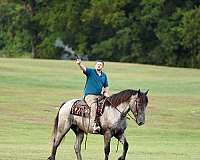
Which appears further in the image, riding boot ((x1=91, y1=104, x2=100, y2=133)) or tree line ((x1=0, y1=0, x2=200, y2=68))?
tree line ((x1=0, y1=0, x2=200, y2=68))

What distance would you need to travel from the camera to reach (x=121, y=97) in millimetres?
17469

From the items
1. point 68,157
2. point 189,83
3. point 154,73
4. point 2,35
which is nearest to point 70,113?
point 68,157

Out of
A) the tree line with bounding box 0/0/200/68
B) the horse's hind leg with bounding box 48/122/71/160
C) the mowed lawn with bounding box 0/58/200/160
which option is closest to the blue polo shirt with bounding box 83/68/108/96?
the horse's hind leg with bounding box 48/122/71/160

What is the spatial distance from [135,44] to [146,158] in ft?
228

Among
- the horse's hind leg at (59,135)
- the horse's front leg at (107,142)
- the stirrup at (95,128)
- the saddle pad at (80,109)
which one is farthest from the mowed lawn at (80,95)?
the horse's front leg at (107,142)

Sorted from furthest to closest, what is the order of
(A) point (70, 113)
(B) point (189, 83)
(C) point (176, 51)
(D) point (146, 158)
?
(C) point (176, 51) < (B) point (189, 83) < (D) point (146, 158) < (A) point (70, 113)

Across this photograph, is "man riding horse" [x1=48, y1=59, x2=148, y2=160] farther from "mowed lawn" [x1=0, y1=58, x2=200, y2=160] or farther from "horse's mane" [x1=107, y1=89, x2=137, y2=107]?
"mowed lawn" [x1=0, y1=58, x2=200, y2=160]

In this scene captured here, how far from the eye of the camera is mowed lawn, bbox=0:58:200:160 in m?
22.4

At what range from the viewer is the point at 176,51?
86.2 m

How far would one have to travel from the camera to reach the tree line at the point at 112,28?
8531 centimetres

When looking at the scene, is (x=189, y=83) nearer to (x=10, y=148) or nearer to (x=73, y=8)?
(x=10, y=148)

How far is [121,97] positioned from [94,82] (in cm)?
77

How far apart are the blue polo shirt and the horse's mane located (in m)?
0.47

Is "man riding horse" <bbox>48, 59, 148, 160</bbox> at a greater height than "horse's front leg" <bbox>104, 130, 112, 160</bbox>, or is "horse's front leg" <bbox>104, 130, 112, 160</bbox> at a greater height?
"man riding horse" <bbox>48, 59, 148, 160</bbox>
